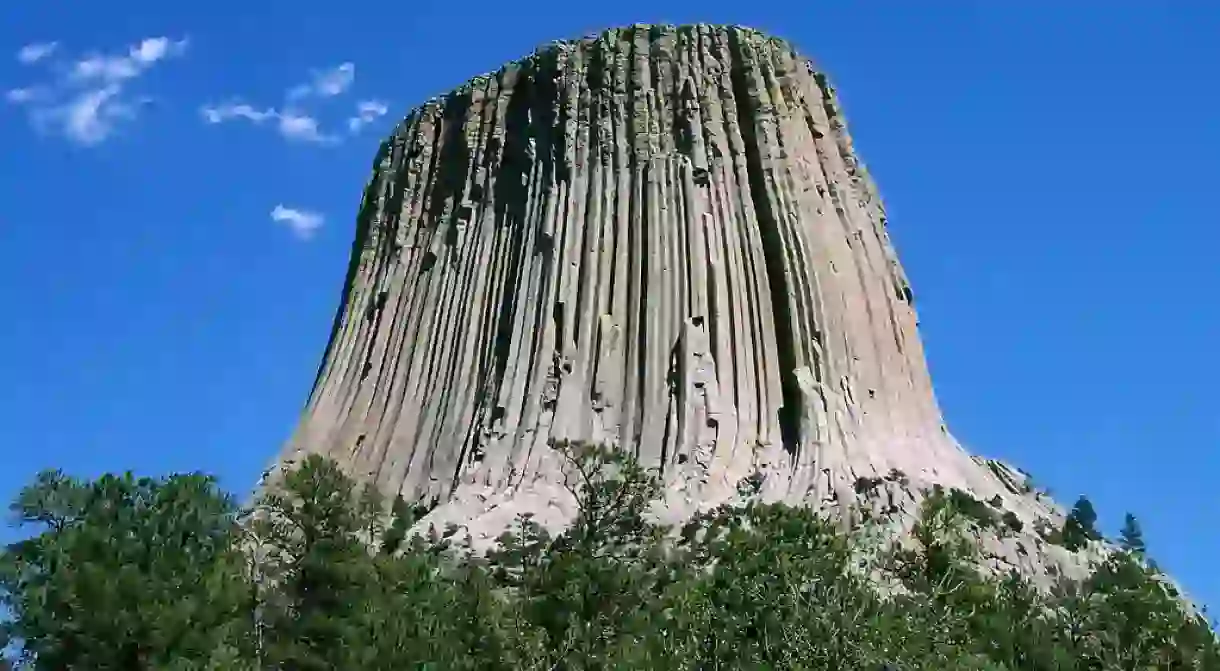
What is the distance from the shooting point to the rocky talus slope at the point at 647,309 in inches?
1487

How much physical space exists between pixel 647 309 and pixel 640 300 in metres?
0.49

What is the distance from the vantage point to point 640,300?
40.4 m

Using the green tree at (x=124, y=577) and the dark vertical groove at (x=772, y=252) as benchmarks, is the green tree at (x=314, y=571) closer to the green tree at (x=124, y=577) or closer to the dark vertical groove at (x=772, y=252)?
the green tree at (x=124, y=577)

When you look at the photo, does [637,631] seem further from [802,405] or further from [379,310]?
[379,310]

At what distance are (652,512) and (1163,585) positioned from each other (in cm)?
1091

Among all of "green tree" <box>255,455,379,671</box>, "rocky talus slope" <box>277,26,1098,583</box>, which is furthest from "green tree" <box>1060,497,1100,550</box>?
"green tree" <box>255,455,379,671</box>

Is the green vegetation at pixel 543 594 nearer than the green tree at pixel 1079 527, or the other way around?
the green vegetation at pixel 543 594

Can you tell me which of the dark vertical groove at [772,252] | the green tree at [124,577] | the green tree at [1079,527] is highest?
the dark vertical groove at [772,252]

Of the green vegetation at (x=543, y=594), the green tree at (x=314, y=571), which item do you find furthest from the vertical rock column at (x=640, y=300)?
the green tree at (x=314, y=571)

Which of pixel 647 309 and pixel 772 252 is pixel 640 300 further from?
pixel 772 252

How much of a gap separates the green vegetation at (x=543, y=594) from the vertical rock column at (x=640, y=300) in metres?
2.53

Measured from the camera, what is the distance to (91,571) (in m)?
25.8

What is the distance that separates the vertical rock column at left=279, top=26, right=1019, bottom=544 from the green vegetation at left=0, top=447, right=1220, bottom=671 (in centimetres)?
253

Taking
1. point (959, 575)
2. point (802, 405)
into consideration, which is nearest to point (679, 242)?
point (802, 405)
